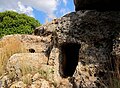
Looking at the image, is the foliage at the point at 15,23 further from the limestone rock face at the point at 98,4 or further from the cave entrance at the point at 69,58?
the cave entrance at the point at 69,58

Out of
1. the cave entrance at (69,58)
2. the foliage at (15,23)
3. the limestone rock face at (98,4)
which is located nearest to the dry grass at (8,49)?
the cave entrance at (69,58)

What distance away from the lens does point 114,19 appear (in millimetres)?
8641

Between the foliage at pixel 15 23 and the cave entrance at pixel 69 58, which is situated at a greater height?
the foliage at pixel 15 23

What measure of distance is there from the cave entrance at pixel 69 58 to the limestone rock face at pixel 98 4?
4.26ft

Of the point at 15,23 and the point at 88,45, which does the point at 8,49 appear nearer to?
the point at 88,45

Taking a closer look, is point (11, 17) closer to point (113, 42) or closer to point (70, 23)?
point (70, 23)

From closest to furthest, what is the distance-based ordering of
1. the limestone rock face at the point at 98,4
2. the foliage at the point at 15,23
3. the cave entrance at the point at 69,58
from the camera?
the cave entrance at the point at 69,58 < the limestone rock face at the point at 98,4 < the foliage at the point at 15,23

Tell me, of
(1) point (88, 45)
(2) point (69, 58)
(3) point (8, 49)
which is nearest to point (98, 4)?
(1) point (88, 45)

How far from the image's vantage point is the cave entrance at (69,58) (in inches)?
357

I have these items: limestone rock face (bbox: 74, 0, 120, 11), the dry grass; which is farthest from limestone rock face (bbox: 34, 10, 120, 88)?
the dry grass

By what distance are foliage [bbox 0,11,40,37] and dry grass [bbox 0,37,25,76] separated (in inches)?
459

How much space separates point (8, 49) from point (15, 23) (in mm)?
14265

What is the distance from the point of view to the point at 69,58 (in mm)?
9352

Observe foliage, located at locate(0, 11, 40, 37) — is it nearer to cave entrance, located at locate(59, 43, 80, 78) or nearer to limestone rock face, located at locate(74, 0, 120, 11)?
limestone rock face, located at locate(74, 0, 120, 11)
